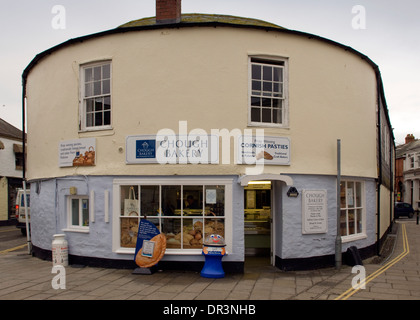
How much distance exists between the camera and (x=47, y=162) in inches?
447

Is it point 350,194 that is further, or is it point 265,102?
point 350,194

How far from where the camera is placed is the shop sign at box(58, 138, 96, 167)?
10.2 metres

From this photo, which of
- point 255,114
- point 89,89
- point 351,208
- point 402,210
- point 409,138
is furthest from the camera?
point 409,138

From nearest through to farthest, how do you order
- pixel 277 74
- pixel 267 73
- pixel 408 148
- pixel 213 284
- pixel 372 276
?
pixel 213 284, pixel 372 276, pixel 267 73, pixel 277 74, pixel 408 148

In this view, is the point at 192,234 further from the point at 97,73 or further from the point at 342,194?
the point at 97,73

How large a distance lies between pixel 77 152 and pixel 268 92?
542 centimetres

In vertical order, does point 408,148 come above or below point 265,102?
above

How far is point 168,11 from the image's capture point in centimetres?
1008

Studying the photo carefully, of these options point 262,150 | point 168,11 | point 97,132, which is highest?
point 168,11

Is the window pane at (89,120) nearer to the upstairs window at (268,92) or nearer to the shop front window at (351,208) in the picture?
the upstairs window at (268,92)

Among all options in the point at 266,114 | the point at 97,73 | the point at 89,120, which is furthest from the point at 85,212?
the point at 266,114

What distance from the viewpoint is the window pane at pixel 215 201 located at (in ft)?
31.2

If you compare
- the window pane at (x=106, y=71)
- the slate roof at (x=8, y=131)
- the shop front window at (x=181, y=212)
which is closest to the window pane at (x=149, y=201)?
the shop front window at (x=181, y=212)
